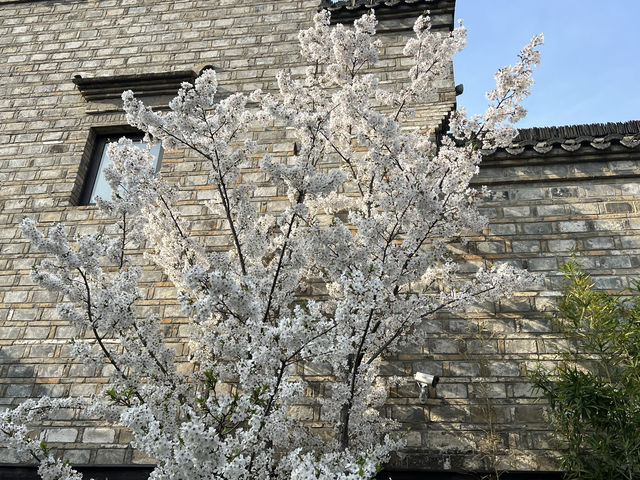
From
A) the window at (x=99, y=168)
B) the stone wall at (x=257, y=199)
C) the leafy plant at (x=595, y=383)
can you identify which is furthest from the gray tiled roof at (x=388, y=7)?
the leafy plant at (x=595, y=383)

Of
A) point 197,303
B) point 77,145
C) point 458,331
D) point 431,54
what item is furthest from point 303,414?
point 77,145

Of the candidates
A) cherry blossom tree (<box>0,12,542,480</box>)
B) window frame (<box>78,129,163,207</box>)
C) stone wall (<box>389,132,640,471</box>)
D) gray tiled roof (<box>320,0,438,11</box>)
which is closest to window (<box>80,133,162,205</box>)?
window frame (<box>78,129,163,207</box>)

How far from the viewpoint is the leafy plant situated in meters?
4.89

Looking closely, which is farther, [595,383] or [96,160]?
[96,160]

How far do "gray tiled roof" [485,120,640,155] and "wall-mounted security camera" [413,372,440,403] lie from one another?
266 cm

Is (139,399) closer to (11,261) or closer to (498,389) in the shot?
(498,389)

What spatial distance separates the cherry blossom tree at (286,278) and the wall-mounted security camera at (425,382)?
0.60 feet

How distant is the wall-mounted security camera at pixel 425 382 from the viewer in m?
Result: 5.67

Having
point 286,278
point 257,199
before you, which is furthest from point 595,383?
point 257,199

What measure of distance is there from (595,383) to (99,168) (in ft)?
21.5

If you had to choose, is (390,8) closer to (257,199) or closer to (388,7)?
(388,7)

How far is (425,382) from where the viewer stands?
5691 millimetres

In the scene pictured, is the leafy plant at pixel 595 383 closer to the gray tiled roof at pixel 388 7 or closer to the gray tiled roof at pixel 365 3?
the gray tiled roof at pixel 388 7

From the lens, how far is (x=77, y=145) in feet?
26.8
